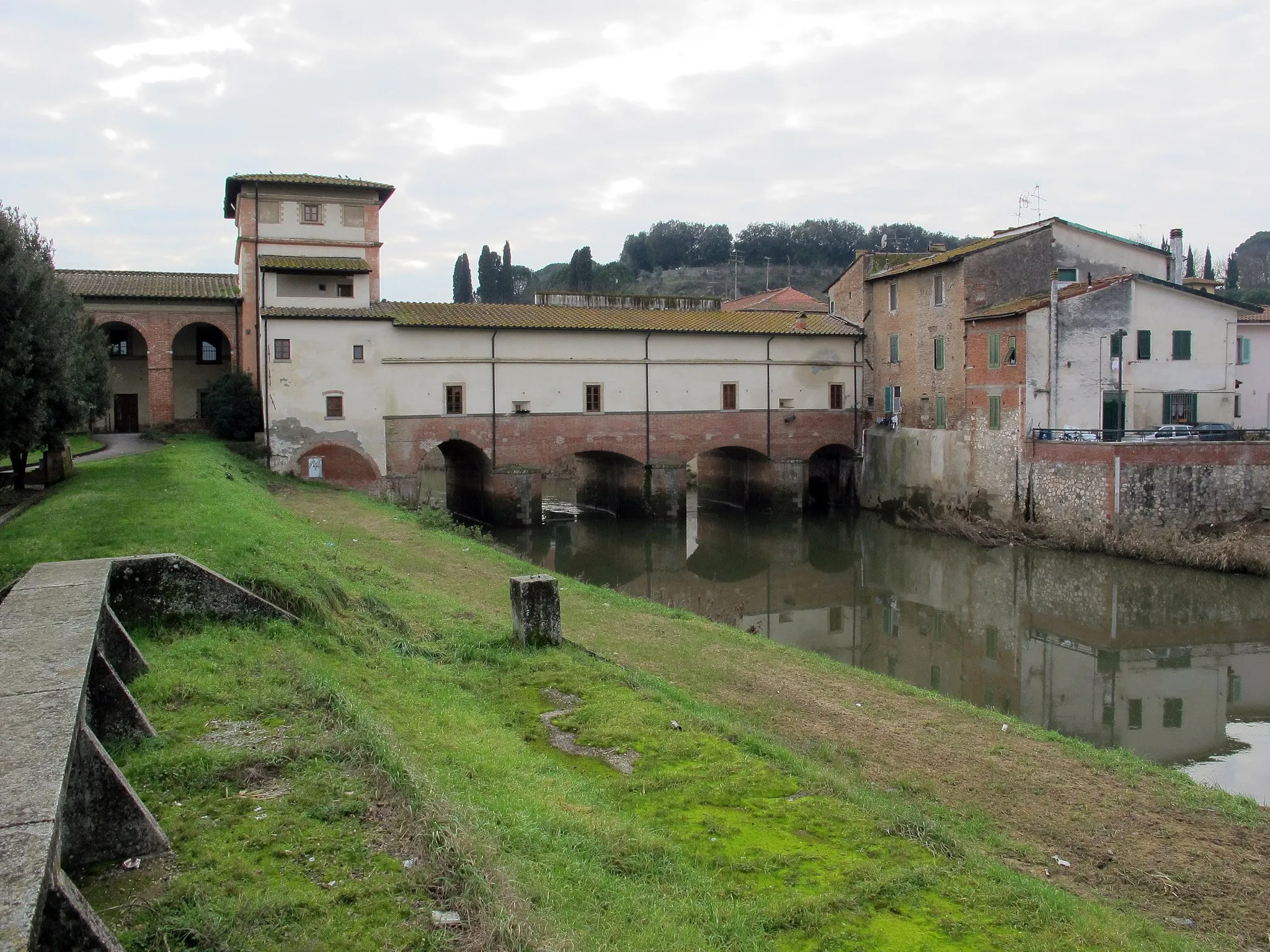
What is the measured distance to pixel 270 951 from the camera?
3.78m

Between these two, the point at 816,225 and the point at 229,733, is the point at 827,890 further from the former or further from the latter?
the point at 816,225

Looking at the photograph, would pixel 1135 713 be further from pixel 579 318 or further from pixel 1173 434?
pixel 579 318

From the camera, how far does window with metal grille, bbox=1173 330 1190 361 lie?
29.1 metres

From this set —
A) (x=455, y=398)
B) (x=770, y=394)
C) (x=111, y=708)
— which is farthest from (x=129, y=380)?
(x=111, y=708)

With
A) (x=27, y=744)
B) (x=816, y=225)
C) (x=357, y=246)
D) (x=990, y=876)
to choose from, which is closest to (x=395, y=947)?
(x=27, y=744)

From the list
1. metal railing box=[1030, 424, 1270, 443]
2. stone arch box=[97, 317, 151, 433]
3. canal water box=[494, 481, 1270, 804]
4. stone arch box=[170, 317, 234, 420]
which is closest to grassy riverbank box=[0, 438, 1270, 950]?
canal water box=[494, 481, 1270, 804]

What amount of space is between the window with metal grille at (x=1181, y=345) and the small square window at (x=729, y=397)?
14.5 m

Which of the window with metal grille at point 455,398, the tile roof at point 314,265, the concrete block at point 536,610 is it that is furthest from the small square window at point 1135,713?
the tile roof at point 314,265

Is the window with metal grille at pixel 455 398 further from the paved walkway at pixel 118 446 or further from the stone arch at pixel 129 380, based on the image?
the stone arch at pixel 129 380

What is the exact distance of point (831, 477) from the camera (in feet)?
127

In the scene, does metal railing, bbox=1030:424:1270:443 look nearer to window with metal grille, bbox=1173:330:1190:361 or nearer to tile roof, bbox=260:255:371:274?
window with metal grille, bbox=1173:330:1190:361

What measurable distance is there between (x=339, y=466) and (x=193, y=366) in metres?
8.87

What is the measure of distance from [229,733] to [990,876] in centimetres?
492

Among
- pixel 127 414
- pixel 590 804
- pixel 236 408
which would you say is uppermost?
pixel 236 408
